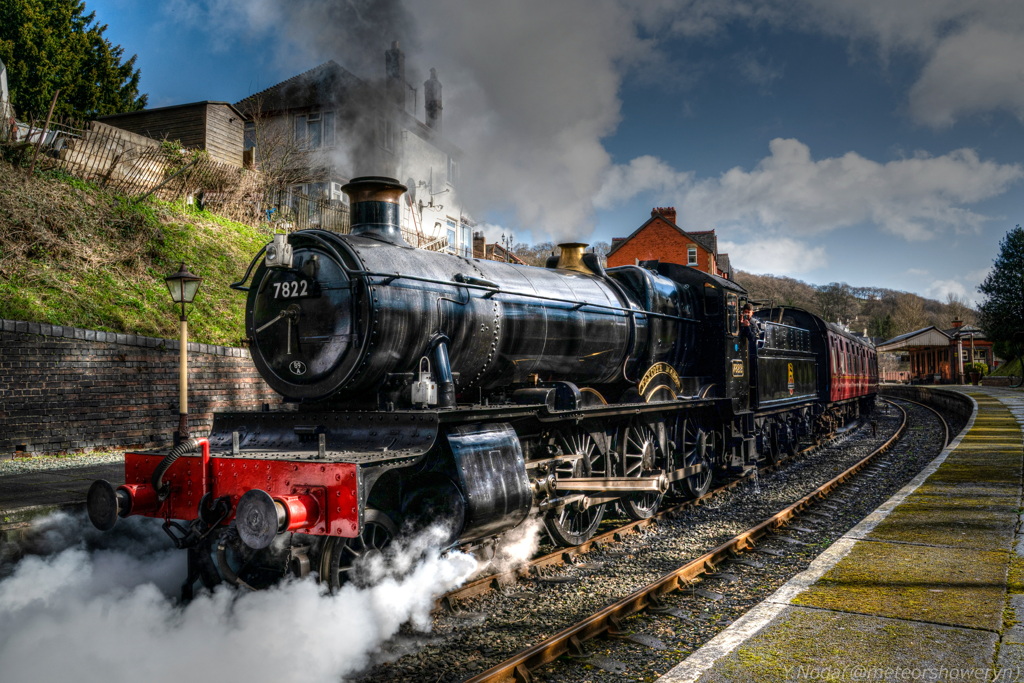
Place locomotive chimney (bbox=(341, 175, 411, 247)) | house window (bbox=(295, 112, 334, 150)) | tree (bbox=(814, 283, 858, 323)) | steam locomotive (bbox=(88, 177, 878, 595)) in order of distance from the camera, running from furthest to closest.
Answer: tree (bbox=(814, 283, 858, 323)), house window (bbox=(295, 112, 334, 150)), locomotive chimney (bbox=(341, 175, 411, 247)), steam locomotive (bbox=(88, 177, 878, 595))

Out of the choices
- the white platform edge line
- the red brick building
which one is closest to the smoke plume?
the white platform edge line

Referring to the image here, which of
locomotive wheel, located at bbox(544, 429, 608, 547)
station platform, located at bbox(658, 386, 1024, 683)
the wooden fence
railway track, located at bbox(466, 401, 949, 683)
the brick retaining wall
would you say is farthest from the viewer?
the wooden fence

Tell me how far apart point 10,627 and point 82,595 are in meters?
0.48

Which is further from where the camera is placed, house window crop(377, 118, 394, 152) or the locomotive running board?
house window crop(377, 118, 394, 152)

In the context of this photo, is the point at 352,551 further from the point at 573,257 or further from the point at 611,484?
the point at 573,257

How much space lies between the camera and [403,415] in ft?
14.8

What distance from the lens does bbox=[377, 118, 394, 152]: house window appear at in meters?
8.33

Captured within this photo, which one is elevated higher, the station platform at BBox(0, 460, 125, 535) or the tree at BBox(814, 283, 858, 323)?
the tree at BBox(814, 283, 858, 323)

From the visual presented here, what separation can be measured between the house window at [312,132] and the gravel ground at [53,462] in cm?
1317

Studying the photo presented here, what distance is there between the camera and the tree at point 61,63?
23.8 metres

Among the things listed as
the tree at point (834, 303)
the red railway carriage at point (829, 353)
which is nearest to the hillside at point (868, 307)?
the tree at point (834, 303)

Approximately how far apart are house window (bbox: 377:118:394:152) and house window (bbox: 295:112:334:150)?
1271 centimetres

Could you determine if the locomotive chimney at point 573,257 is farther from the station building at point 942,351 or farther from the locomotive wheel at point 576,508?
the station building at point 942,351

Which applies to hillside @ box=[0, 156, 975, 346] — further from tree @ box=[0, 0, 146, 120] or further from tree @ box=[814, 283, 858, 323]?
tree @ box=[814, 283, 858, 323]
